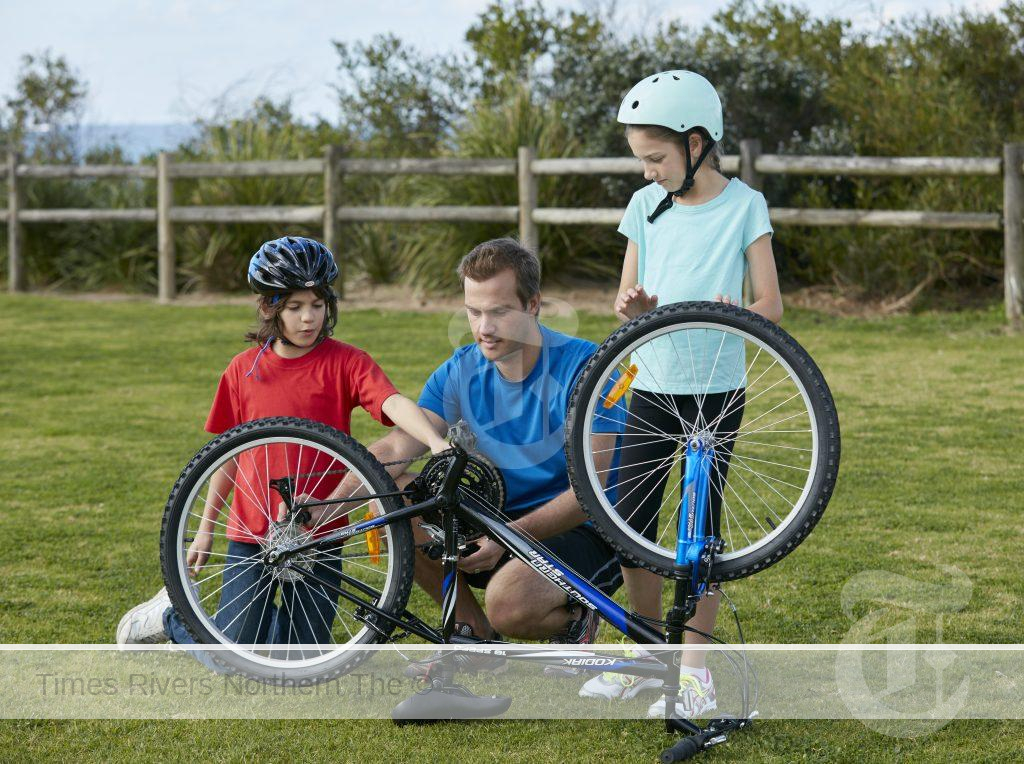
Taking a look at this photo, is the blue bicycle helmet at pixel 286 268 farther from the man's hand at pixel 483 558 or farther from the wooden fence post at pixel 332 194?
the wooden fence post at pixel 332 194

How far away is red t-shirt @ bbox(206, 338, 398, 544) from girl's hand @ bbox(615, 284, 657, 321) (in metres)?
0.67

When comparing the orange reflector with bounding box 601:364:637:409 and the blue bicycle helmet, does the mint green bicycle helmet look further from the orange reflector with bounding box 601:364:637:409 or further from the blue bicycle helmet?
the blue bicycle helmet

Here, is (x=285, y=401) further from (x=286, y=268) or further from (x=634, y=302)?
(x=634, y=302)

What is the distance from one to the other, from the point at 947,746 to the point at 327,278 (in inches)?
81.7

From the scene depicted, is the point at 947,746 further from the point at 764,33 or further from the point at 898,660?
the point at 764,33

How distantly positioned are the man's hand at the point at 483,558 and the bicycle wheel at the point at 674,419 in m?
0.34

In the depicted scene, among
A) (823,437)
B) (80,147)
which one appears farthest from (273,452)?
(80,147)

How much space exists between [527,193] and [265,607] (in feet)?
31.8

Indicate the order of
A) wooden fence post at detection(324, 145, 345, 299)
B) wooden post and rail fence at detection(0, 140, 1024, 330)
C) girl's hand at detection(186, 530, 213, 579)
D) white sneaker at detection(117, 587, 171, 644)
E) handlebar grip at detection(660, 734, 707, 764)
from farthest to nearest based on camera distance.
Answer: wooden fence post at detection(324, 145, 345, 299) < wooden post and rail fence at detection(0, 140, 1024, 330) < white sneaker at detection(117, 587, 171, 644) < girl's hand at detection(186, 530, 213, 579) < handlebar grip at detection(660, 734, 707, 764)

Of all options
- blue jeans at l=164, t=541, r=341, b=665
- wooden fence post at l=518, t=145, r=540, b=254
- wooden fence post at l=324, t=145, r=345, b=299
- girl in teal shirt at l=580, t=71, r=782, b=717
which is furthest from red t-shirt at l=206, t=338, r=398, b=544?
wooden fence post at l=324, t=145, r=345, b=299

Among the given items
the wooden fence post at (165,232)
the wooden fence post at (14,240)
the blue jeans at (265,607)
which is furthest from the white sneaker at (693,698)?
the wooden fence post at (14,240)

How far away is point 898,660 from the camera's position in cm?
365

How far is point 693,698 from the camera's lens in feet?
10.9

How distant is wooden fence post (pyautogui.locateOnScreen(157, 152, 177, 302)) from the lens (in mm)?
14898
